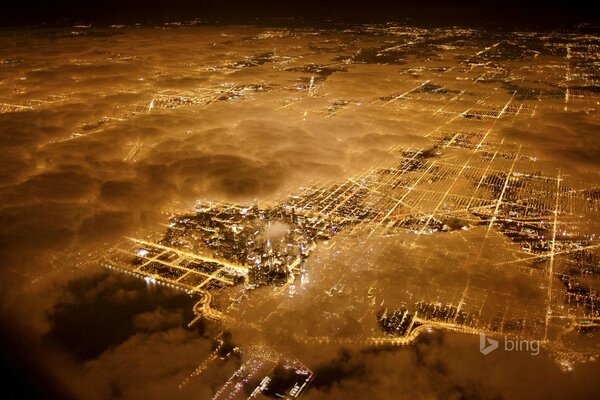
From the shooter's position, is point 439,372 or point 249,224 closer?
point 439,372

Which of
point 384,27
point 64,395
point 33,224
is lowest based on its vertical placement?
point 64,395

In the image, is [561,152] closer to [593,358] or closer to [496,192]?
[496,192]

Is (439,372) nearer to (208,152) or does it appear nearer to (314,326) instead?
(314,326)

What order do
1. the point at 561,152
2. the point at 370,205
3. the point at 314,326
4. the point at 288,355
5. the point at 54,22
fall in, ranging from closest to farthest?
the point at 288,355 < the point at 314,326 < the point at 370,205 < the point at 561,152 < the point at 54,22

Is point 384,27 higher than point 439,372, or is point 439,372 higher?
point 384,27

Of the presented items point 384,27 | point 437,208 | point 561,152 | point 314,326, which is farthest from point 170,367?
point 384,27

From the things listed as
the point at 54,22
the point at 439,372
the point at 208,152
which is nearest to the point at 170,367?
the point at 439,372

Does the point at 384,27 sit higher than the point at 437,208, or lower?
higher

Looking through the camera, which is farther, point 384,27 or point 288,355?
point 384,27

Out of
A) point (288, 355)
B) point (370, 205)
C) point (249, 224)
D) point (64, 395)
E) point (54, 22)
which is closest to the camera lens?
point (64, 395)
